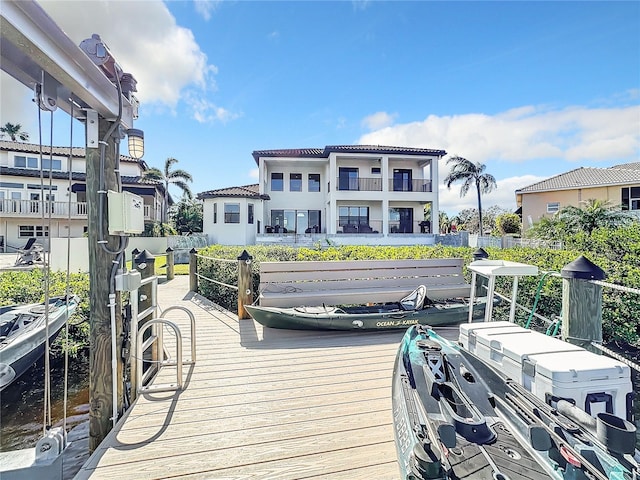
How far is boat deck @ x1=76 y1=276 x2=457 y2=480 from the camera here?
6.87ft

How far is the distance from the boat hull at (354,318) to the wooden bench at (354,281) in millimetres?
331

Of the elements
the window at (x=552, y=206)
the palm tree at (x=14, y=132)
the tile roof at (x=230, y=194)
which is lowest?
the window at (x=552, y=206)

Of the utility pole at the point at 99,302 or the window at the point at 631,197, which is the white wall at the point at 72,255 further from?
the window at the point at 631,197

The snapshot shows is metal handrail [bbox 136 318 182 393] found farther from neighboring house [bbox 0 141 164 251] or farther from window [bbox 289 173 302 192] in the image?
neighboring house [bbox 0 141 164 251]

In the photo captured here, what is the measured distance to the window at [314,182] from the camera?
76.8 feet

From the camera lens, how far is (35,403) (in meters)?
3.75

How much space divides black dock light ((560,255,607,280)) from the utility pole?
4.00 m

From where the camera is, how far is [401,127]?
33.2 m

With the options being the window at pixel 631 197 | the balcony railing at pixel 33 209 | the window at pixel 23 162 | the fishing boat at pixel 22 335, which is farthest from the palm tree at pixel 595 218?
the window at pixel 23 162

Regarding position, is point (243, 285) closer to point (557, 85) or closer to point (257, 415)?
point (257, 415)

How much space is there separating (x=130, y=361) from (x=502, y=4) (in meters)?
10.3

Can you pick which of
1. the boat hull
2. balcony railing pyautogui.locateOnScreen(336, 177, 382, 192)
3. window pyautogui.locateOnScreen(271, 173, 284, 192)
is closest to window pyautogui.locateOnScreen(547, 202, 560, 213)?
balcony railing pyautogui.locateOnScreen(336, 177, 382, 192)

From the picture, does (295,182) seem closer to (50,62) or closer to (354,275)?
(354,275)

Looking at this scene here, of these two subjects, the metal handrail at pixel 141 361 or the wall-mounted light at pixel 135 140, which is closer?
the wall-mounted light at pixel 135 140
